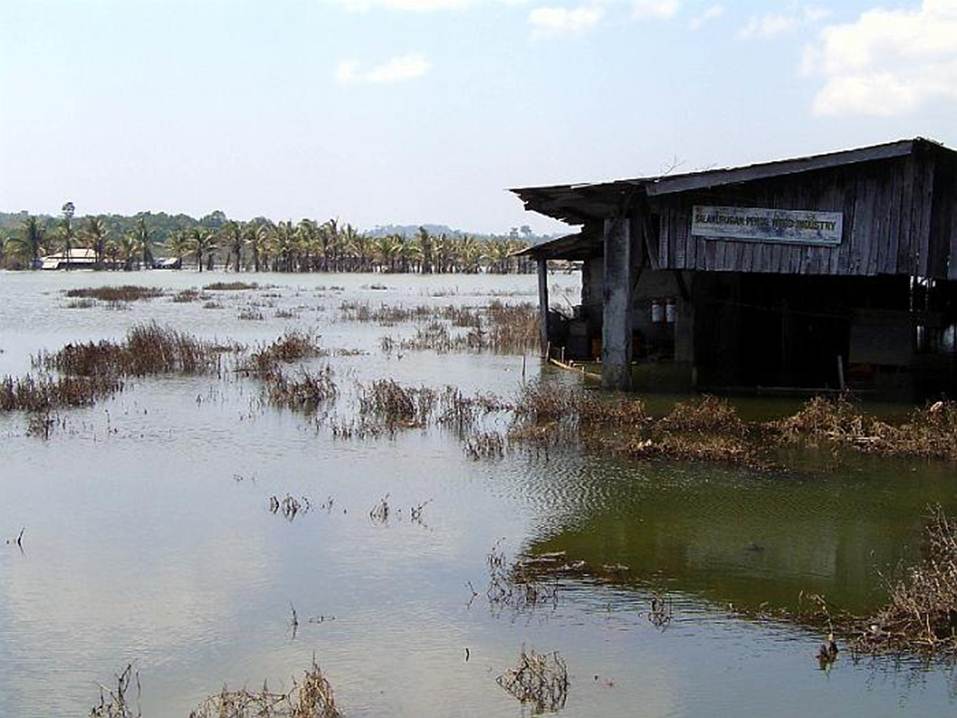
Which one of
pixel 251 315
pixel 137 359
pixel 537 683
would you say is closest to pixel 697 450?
pixel 537 683

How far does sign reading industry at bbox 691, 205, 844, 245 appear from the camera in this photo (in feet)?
54.1

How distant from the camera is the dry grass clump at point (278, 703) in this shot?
5.88m

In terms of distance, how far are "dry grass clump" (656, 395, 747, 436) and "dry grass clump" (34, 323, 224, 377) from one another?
1033 cm

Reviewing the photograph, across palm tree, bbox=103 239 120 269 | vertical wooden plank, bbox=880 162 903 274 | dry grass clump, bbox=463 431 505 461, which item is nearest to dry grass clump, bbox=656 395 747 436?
dry grass clump, bbox=463 431 505 461

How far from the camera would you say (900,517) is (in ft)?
33.4

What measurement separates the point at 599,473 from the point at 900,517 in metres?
3.11

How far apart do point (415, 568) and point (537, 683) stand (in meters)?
2.46

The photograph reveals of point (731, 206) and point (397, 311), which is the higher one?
point (731, 206)

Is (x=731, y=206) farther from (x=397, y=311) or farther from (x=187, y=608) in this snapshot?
(x=397, y=311)

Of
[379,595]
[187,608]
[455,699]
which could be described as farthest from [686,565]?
[187,608]

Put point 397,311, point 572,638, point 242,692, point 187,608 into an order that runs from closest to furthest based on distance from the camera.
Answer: point 242,692
point 572,638
point 187,608
point 397,311

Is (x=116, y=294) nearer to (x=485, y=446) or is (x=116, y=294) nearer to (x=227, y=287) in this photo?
(x=227, y=287)

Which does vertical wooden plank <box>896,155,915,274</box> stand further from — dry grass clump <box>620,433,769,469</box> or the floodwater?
dry grass clump <box>620,433,769,469</box>

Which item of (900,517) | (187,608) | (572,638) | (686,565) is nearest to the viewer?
(572,638)
